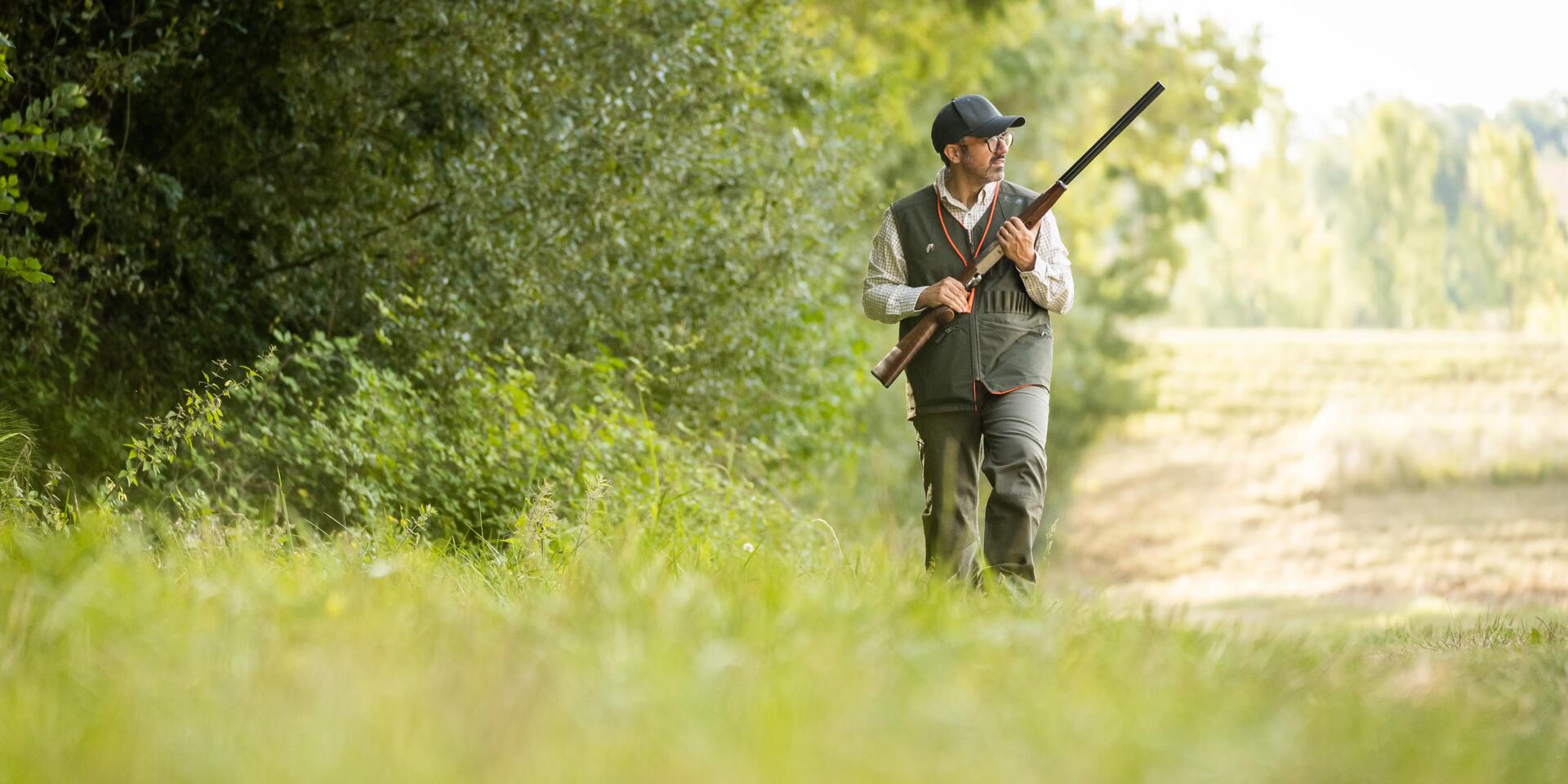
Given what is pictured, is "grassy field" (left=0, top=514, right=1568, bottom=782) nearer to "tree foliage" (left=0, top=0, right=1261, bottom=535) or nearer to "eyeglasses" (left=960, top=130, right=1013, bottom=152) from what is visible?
"eyeglasses" (left=960, top=130, right=1013, bottom=152)

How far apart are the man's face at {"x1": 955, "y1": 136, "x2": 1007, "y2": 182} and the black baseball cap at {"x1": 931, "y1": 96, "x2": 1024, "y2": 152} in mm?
40

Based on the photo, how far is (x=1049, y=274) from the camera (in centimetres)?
575

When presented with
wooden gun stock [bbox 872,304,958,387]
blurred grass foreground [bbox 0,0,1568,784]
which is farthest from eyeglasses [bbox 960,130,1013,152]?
blurred grass foreground [bbox 0,0,1568,784]

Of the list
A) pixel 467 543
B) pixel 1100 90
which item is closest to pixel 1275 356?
pixel 1100 90

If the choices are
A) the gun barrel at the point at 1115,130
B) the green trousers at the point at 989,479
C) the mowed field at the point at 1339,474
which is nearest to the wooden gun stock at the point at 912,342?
the green trousers at the point at 989,479

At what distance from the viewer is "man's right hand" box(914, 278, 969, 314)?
5688mm

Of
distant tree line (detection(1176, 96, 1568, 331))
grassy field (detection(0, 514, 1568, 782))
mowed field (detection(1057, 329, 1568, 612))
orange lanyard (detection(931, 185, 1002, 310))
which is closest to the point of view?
grassy field (detection(0, 514, 1568, 782))

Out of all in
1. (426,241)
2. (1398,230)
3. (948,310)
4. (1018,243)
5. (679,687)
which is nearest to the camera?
(679,687)

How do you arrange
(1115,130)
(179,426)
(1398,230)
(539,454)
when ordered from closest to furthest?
(179,426), (1115,130), (539,454), (1398,230)

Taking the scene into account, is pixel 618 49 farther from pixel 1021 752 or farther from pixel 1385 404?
pixel 1385 404

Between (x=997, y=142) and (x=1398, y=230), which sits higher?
(x=997, y=142)

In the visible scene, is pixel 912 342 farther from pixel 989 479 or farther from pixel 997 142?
pixel 997 142

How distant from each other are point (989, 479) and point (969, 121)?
4.30ft

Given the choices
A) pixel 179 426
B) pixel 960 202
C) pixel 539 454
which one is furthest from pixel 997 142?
pixel 179 426
